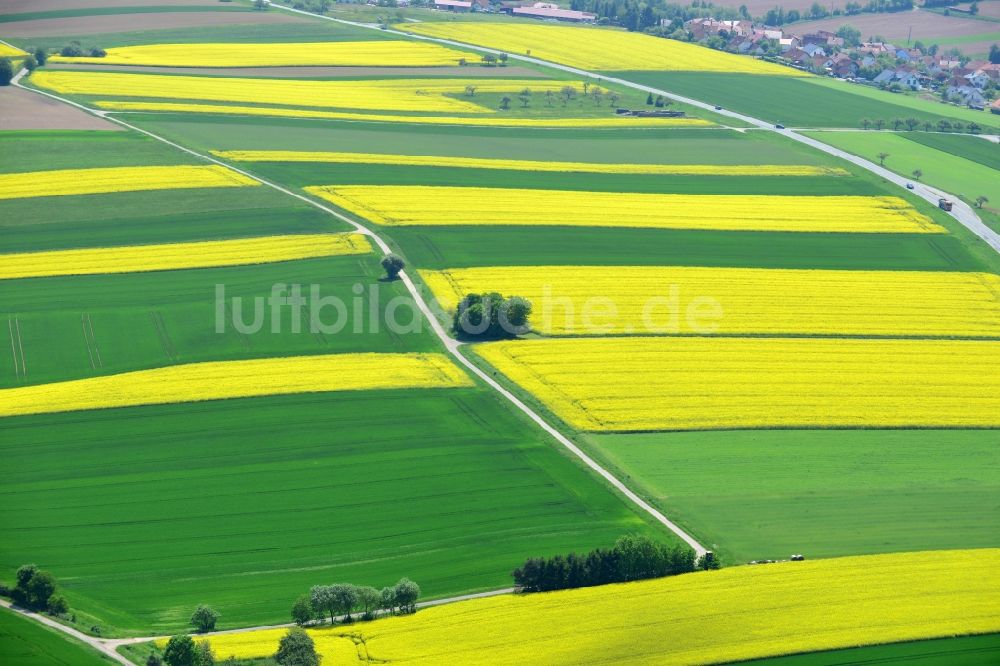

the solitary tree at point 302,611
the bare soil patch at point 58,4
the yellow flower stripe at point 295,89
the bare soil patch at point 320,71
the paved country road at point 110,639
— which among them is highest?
the bare soil patch at point 58,4

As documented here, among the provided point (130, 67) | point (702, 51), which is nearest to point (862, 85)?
point (702, 51)

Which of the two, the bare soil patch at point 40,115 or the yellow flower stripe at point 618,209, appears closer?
the yellow flower stripe at point 618,209

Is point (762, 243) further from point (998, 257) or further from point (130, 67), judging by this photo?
point (130, 67)

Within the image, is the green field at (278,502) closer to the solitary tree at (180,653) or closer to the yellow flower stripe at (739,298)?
the solitary tree at (180,653)

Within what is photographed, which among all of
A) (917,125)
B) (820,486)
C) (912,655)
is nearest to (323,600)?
(912,655)

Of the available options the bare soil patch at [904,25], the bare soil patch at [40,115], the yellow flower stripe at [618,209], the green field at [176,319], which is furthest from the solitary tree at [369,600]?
the bare soil patch at [904,25]

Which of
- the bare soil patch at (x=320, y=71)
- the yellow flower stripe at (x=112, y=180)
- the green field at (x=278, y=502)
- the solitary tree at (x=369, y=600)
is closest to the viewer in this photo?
the solitary tree at (x=369, y=600)
